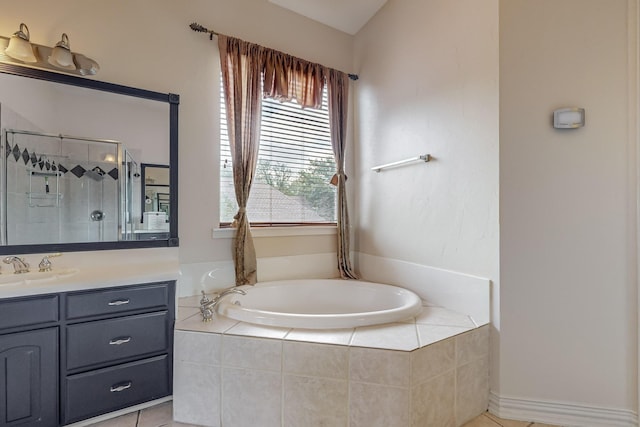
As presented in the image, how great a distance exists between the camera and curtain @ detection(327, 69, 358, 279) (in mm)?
2604

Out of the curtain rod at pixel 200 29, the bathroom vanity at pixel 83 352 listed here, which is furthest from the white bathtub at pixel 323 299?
the curtain rod at pixel 200 29

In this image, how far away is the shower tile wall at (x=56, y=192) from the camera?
158cm

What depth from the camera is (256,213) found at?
235 centimetres

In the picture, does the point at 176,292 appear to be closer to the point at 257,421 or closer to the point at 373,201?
the point at 257,421

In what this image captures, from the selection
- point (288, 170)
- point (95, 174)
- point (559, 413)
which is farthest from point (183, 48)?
point (559, 413)

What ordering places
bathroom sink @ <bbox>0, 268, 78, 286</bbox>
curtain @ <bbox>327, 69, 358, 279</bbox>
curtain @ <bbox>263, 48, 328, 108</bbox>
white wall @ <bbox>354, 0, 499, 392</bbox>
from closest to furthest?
bathroom sink @ <bbox>0, 268, 78, 286</bbox> → white wall @ <bbox>354, 0, 499, 392</bbox> → curtain @ <bbox>263, 48, 328, 108</bbox> → curtain @ <bbox>327, 69, 358, 279</bbox>

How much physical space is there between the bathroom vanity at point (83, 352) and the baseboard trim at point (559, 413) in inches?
70.2

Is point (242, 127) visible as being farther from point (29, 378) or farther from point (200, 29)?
point (29, 378)

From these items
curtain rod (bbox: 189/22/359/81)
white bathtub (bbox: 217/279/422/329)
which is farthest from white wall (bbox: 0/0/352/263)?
white bathtub (bbox: 217/279/422/329)

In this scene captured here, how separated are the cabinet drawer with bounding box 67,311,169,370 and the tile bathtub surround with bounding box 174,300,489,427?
0.65ft

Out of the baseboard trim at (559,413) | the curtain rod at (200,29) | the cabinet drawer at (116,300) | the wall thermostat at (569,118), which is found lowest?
the baseboard trim at (559,413)

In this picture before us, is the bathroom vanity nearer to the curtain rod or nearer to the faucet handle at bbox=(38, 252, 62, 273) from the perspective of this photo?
the faucet handle at bbox=(38, 252, 62, 273)

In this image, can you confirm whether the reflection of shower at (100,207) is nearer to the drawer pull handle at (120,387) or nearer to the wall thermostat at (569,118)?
the drawer pull handle at (120,387)

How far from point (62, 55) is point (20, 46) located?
166 mm
